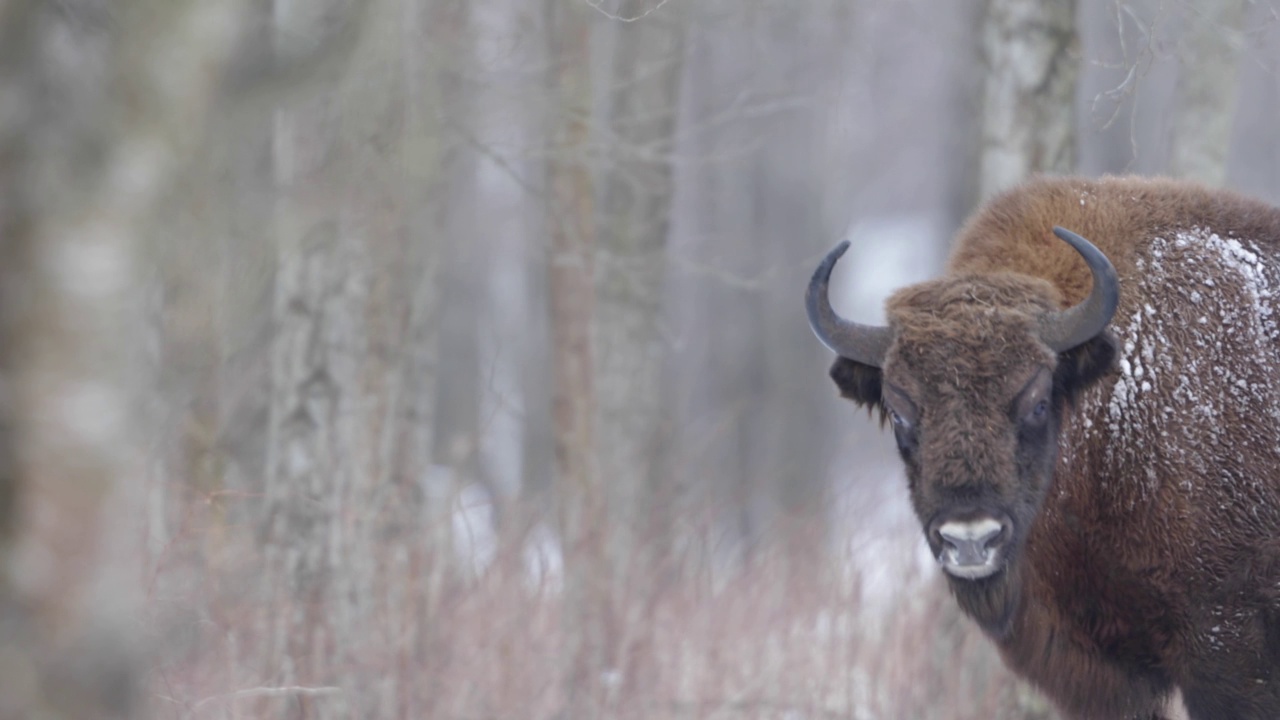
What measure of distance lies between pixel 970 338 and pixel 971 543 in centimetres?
78

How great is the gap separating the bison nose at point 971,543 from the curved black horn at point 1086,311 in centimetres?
78

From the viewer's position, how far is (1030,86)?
729cm

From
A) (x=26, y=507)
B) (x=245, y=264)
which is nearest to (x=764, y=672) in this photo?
(x=245, y=264)

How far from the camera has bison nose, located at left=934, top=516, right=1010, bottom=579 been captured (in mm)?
4730

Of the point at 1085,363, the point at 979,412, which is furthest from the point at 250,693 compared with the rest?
the point at 1085,363

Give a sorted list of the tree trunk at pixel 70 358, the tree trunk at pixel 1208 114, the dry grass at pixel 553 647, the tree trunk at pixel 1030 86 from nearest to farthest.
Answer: the tree trunk at pixel 70 358
the dry grass at pixel 553 647
the tree trunk at pixel 1030 86
the tree trunk at pixel 1208 114

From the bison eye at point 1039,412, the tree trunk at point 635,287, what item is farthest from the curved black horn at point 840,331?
the tree trunk at point 635,287

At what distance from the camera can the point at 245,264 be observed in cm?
898

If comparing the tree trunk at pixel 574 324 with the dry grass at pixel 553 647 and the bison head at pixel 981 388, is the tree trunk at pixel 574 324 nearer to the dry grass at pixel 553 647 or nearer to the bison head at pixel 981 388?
the dry grass at pixel 553 647

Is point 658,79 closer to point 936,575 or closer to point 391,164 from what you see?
point 391,164

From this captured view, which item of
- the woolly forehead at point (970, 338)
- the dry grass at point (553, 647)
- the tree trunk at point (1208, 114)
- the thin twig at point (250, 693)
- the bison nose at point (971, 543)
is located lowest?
the dry grass at point (553, 647)

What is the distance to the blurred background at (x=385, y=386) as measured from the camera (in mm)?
3441

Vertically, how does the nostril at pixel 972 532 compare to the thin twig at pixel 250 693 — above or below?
above

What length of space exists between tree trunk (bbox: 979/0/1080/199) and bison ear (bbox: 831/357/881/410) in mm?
2263
